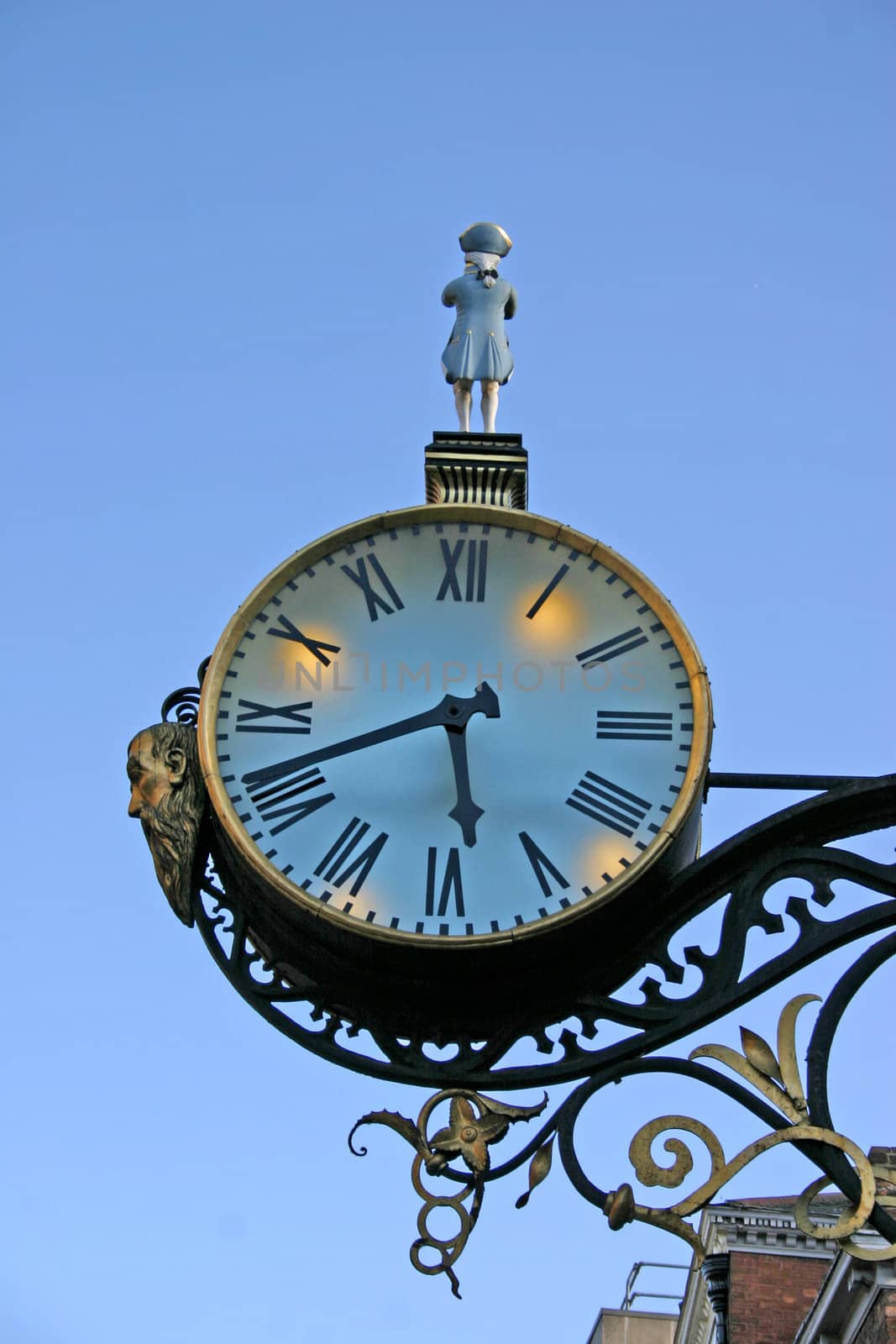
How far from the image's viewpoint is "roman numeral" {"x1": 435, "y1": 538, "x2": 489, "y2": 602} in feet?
25.9

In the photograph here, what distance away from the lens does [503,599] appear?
787 centimetres

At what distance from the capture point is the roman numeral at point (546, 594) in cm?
785

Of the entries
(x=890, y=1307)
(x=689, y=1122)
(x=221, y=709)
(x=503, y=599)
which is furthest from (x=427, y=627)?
(x=890, y=1307)

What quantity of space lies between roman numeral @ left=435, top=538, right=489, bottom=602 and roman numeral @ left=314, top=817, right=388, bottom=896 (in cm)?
93

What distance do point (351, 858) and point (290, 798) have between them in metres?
0.29

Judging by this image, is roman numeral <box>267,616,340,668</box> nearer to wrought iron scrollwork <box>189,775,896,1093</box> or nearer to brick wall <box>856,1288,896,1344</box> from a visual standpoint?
wrought iron scrollwork <box>189,775,896,1093</box>

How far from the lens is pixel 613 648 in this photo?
25.4 ft

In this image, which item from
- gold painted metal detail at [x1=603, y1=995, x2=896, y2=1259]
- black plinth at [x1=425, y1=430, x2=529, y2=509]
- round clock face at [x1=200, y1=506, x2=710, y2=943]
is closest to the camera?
gold painted metal detail at [x1=603, y1=995, x2=896, y2=1259]

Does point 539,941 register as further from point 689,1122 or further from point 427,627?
point 427,627

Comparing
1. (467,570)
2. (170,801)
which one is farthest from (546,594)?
(170,801)

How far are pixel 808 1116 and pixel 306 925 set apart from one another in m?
1.60

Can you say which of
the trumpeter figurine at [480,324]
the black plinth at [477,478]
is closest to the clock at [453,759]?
the black plinth at [477,478]

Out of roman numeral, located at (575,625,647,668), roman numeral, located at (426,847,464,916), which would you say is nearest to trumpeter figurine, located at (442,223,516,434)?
roman numeral, located at (575,625,647,668)

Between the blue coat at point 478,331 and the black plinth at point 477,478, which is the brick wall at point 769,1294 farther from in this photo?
the black plinth at point 477,478
